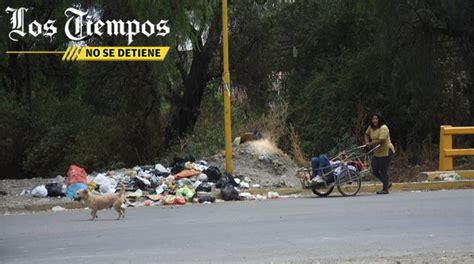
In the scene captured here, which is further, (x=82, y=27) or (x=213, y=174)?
(x=82, y=27)

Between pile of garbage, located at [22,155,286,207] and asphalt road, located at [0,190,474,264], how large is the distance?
114cm

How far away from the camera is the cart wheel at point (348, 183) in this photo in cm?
1562

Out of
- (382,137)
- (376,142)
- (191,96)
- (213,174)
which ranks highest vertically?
(191,96)

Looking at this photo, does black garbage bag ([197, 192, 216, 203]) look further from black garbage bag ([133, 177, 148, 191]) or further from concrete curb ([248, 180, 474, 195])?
concrete curb ([248, 180, 474, 195])

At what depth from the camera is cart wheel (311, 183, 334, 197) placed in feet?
51.9

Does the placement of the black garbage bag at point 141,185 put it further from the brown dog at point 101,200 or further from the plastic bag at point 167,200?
the brown dog at point 101,200

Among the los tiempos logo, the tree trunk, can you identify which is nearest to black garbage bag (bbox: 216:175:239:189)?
A: the los tiempos logo

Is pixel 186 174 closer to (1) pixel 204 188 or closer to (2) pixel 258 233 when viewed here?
(1) pixel 204 188

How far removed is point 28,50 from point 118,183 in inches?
437

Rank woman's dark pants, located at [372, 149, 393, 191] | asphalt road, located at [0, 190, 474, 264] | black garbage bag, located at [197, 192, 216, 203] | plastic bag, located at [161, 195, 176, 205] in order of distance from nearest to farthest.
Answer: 1. asphalt road, located at [0, 190, 474, 264]
2. plastic bag, located at [161, 195, 176, 205]
3. black garbage bag, located at [197, 192, 216, 203]
4. woman's dark pants, located at [372, 149, 393, 191]

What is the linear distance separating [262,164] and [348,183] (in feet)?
11.1

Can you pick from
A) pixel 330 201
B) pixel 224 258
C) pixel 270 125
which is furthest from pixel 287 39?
pixel 224 258

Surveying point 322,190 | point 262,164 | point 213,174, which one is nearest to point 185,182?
point 213,174

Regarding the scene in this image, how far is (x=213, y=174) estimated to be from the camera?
17.1m
